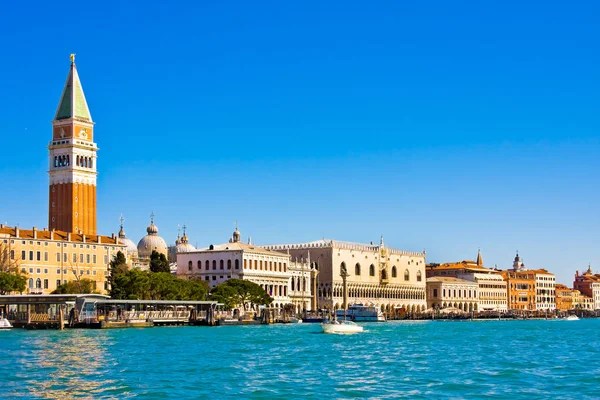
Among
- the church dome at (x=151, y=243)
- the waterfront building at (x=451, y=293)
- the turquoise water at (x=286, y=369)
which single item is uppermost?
the church dome at (x=151, y=243)

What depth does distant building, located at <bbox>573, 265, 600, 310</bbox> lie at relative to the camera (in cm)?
18912

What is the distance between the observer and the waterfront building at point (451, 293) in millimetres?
A: 139750

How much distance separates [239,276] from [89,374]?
6527cm

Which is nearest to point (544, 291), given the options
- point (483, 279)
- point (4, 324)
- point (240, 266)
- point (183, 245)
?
point (483, 279)

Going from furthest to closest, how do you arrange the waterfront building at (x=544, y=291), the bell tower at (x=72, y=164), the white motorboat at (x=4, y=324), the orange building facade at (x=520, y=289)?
1. the waterfront building at (x=544, y=291)
2. the orange building facade at (x=520, y=289)
3. the bell tower at (x=72, y=164)
4. the white motorboat at (x=4, y=324)

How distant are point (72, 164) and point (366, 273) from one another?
130ft

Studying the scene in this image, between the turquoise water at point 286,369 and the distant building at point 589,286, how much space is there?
144 metres

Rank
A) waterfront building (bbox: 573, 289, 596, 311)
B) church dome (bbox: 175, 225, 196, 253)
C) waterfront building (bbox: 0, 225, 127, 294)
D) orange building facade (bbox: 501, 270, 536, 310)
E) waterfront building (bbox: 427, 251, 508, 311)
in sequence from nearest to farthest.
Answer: waterfront building (bbox: 0, 225, 127, 294)
church dome (bbox: 175, 225, 196, 253)
waterfront building (bbox: 427, 251, 508, 311)
orange building facade (bbox: 501, 270, 536, 310)
waterfront building (bbox: 573, 289, 596, 311)

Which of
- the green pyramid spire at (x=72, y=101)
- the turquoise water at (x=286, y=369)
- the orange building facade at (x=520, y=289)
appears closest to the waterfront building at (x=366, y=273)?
the orange building facade at (x=520, y=289)

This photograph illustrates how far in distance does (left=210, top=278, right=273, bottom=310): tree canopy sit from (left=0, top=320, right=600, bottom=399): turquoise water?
32.8 m

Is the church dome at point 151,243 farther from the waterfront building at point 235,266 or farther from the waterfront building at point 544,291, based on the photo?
the waterfront building at point 544,291

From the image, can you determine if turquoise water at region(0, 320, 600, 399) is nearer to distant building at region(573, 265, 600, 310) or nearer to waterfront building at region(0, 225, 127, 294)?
waterfront building at region(0, 225, 127, 294)

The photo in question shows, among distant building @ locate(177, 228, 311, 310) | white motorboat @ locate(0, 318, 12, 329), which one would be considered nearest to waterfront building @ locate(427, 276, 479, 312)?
distant building @ locate(177, 228, 311, 310)

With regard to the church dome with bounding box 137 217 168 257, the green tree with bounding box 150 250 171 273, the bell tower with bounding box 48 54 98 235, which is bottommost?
the green tree with bounding box 150 250 171 273
